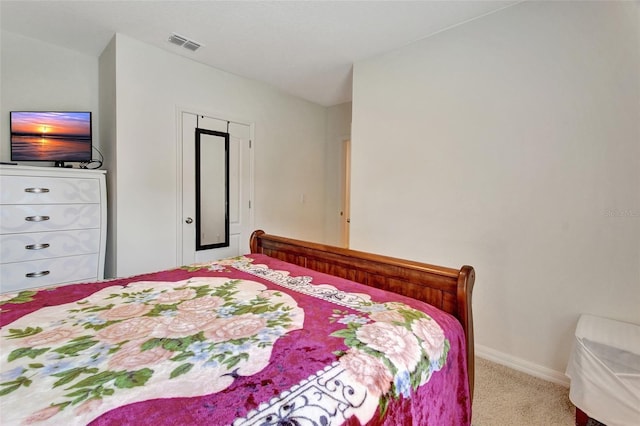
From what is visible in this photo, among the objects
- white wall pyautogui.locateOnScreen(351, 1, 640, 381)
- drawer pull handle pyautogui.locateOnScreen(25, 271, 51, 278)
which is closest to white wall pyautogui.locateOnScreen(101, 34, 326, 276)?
drawer pull handle pyautogui.locateOnScreen(25, 271, 51, 278)

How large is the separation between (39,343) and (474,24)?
3111mm

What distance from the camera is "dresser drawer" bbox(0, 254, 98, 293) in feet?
7.25

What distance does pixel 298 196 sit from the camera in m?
4.25

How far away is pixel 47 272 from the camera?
7.73ft

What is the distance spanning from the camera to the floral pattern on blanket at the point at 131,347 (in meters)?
0.69

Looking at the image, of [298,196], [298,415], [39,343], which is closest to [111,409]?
[298,415]

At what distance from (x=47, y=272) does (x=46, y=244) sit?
0.22 m

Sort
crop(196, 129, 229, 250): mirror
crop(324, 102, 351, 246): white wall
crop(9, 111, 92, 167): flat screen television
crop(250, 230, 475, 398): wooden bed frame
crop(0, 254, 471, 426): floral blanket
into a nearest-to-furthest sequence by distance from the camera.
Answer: crop(0, 254, 471, 426): floral blanket → crop(250, 230, 475, 398): wooden bed frame → crop(9, 111, 92, 167): flat screen television → crop(196, 129, 229, 250): mirror → crop(324, 102, 351, 246): white wall

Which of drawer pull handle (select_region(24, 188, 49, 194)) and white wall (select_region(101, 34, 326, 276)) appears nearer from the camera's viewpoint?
drawer pull handle (select_region(24, 188, 49, 194))

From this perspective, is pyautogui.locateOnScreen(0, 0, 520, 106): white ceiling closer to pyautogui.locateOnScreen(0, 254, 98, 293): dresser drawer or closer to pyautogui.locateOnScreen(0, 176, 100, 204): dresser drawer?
pyautogui.locateOnScreen(0, 176, 100, 204): dresser drawer

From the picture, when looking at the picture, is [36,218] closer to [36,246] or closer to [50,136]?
[36,246]

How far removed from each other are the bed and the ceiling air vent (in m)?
2.20

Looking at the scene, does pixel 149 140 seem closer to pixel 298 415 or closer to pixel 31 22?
pixel 31 22

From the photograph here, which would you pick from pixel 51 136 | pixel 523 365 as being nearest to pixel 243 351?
pixel 523 365
